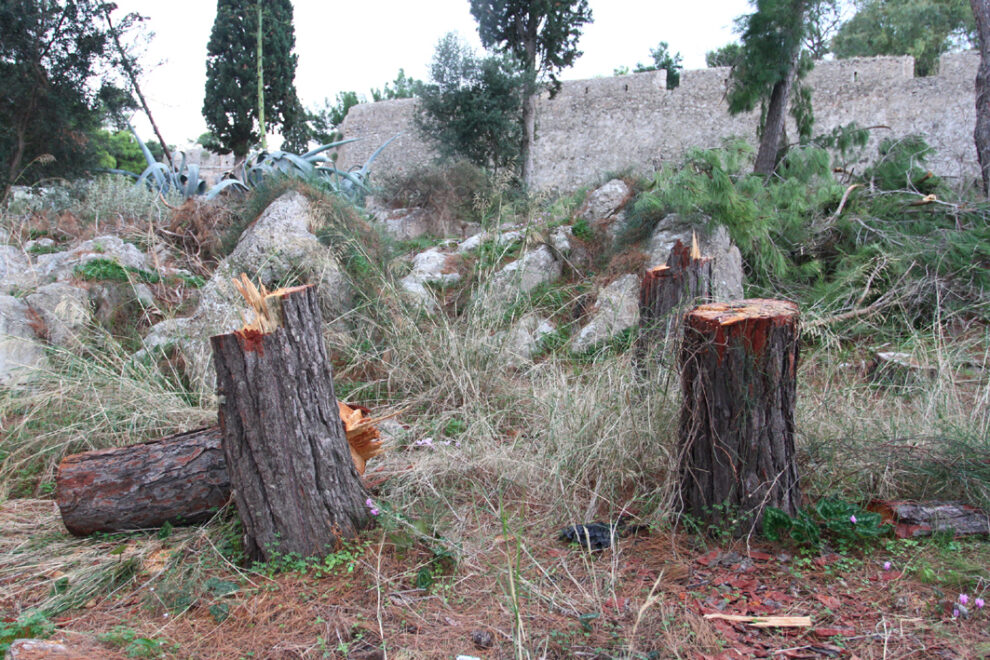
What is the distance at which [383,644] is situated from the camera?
1.53 meters

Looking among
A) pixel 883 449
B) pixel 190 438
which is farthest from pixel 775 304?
pixel 190 438

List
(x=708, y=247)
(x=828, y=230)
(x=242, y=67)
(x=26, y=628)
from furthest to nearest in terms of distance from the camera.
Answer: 1. (x=242, y=67)
2. (x=828, y=230)
3. (x=708, y=247)
4. (x=26, y=628)

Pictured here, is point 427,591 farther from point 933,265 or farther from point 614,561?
point 933,265

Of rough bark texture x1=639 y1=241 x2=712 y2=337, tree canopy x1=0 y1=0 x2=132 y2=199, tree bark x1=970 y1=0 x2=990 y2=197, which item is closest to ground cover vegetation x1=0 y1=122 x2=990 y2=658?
rough bark texture x1=639 y1=241 x2=712 y2=337

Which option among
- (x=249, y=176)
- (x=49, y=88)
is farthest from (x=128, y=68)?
(x=249, y=176)

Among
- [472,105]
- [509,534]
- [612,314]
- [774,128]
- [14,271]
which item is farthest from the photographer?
[472,105]

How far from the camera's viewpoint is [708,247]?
16.8 feet

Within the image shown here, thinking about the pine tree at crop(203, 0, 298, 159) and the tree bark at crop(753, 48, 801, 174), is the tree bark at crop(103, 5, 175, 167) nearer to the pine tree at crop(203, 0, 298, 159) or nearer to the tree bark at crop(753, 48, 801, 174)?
the pine tree at crop(203, 0, 298, 159)

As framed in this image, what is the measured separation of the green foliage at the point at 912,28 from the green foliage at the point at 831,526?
1841 centimetres

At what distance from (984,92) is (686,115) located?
8.24 metres

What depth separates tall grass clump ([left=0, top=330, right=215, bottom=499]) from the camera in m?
2.78

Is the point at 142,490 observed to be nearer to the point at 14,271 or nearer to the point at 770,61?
the point at 14,271

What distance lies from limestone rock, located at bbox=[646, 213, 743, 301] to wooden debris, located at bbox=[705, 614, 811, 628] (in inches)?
131

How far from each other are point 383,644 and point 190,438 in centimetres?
126
